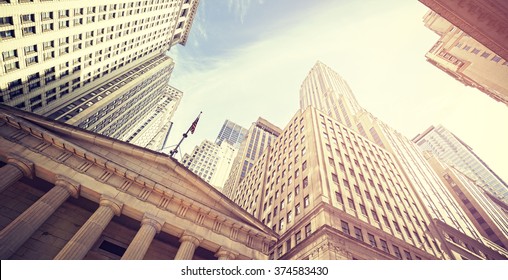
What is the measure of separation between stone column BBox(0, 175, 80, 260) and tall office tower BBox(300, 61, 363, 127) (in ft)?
280

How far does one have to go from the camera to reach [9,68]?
3550cm

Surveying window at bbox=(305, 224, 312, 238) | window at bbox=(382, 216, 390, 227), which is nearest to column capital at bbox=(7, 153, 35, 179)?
window at bbox=(305, 224, 312, 238)

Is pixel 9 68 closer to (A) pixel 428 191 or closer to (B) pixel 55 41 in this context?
(B) pixel 55 41

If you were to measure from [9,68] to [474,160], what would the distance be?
8588 inches

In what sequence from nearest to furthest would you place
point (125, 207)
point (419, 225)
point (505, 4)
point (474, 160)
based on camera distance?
point (125, 207), point (505, 4), point (419, 225), point (474, 160)

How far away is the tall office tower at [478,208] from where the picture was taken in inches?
2307

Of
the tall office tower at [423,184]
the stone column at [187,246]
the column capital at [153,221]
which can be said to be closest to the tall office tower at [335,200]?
the tall office tower at [423,184]

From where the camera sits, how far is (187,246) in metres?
18.4

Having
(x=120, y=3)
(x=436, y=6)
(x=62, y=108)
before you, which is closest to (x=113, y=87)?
(x=62, y=108)

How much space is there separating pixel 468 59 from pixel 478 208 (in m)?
38.9

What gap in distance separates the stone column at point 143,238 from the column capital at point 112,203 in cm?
196

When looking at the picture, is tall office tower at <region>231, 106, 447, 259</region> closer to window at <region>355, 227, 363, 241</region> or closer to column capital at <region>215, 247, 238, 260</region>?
window at <region>355, 227, 363, 241</region>

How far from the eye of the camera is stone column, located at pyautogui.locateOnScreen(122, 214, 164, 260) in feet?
51.6

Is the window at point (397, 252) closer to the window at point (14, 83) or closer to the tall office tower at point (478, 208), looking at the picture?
the tall office tower at point (478, 208)
